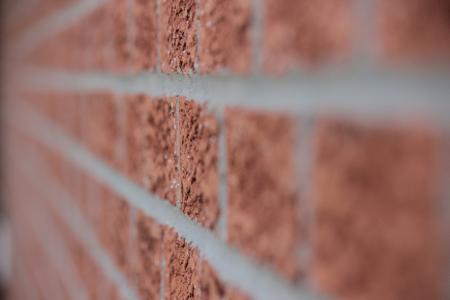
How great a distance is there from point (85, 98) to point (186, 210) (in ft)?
1.93

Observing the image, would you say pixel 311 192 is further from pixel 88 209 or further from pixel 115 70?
pixel 88 209

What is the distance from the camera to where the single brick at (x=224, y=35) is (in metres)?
0.44

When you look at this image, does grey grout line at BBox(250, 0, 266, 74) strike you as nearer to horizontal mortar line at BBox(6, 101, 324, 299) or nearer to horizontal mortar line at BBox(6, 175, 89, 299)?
horizontal mortar line at BBox(6, 101, 324, 299)

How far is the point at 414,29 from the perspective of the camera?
0.93 ft

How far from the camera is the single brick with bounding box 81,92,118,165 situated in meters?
0.90

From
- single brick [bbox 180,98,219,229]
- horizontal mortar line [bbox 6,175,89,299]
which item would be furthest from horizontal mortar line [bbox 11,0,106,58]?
horizontal mortar line [bbox 6,175,89,299]

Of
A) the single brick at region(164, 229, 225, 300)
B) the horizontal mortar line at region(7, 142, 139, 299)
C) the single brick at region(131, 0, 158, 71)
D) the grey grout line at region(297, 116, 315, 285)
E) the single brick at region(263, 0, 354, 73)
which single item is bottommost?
the horizontal mortar line at region(7, 142, 139, 299)

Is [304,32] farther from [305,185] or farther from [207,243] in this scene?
[207,243]

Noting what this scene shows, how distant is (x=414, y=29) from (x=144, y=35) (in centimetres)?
49

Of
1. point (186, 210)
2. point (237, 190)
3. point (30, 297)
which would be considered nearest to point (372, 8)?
point (237, 190)

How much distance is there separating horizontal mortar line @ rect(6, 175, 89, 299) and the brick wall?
30 centimetres

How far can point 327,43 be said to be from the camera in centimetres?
33

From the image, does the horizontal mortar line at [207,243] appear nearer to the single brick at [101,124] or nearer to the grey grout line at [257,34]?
the single brick at [101,124]

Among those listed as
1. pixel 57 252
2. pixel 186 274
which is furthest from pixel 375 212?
pixel 57 252
